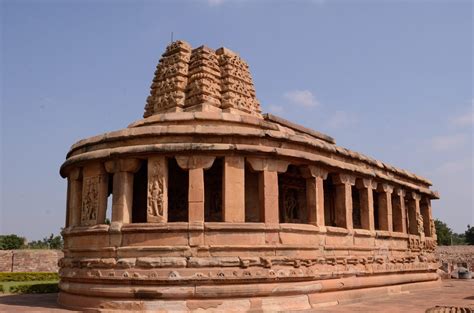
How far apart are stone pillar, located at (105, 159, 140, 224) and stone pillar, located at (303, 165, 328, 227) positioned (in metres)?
4.34

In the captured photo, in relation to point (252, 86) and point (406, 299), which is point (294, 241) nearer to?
point (406, 299)

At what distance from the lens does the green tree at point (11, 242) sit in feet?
202

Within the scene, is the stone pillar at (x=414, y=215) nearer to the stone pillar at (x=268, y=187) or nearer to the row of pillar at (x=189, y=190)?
the row of pillar at (x=189, y=190)

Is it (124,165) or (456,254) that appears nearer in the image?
(124,165)

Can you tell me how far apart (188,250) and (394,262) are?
836 cm

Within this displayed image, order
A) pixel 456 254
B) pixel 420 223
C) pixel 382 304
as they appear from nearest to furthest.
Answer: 1. pixel 382 304
2. pixel 420 223
3. pixel 456 254

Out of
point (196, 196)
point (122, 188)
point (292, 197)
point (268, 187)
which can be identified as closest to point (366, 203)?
point (292, 197)

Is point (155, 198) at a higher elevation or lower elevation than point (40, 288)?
higher

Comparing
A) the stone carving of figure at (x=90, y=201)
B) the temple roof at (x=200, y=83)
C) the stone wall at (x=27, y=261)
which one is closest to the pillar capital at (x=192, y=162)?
the stone carving of figure at (x=90, y=201)

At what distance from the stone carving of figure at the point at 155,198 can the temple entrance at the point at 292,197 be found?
3.94m

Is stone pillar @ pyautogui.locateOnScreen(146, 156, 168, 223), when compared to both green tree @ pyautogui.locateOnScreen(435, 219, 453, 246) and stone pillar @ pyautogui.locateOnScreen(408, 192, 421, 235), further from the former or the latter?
green tree @ pyautogui.locateOnScreen(435, 219, 453, 246)

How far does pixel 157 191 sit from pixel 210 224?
1.43m

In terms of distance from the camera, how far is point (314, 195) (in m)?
11.8

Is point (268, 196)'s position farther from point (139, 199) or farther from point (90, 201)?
point (90, 201)
